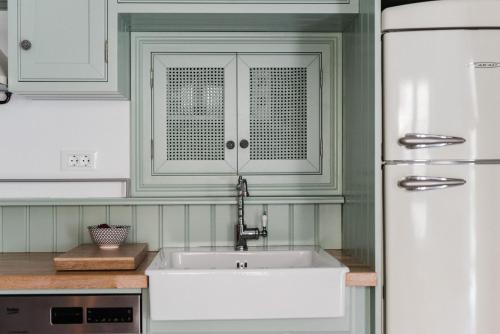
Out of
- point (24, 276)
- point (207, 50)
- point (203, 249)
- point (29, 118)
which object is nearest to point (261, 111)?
point (207, 50)

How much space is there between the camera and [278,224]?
2.29 m

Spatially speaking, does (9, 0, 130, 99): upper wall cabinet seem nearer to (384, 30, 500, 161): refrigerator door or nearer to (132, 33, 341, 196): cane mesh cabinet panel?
(132, 33, 341, 196): cane mesh cabinet panel

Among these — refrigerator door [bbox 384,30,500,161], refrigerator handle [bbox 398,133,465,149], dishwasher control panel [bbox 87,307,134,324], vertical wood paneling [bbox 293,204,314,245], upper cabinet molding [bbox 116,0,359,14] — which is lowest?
dishwasher control panel [bbox 87,307,134,324]

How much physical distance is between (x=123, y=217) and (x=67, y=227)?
9.6 inches

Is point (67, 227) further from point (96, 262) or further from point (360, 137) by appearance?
point (360, 137)

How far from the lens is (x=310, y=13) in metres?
1.97

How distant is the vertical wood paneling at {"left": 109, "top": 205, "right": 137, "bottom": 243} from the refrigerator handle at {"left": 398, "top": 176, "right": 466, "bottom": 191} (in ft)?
3.87

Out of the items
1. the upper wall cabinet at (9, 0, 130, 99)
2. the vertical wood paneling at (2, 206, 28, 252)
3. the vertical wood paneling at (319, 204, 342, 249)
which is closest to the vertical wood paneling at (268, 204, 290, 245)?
the vertical wood paneling at (319, 204, 342, 249)

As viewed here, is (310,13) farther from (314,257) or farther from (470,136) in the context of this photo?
(314,257)

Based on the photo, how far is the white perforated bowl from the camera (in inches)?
79.9

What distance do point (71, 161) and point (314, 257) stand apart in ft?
3.56

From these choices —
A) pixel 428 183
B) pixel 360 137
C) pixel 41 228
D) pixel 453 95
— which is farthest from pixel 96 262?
pixel 453 95

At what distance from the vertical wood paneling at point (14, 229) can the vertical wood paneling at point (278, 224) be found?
1.06m

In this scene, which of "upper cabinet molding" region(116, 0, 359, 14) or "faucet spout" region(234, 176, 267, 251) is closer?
"upper cabinet molding" region(116, 0, 359, 14)
